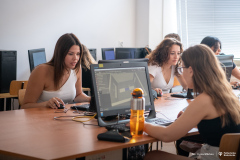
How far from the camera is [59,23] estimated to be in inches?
220

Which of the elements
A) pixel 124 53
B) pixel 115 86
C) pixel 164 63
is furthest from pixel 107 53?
pixel 115 86

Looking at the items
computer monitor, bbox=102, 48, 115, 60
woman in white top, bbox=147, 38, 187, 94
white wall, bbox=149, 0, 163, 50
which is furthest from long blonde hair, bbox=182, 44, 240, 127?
white wall, bbox=149, 0, 163, 50

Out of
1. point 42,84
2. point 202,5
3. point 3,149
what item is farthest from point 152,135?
point 202,5

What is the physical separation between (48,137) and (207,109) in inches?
35.6

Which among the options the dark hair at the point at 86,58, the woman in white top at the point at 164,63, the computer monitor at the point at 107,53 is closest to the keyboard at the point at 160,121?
the woman in white top at the point at 164,63

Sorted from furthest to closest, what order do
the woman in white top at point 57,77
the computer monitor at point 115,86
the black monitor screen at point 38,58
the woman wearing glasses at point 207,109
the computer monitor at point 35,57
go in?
the black monitor screen at point 38,58
the computer monitor at point 35,57
the woman in white top at point 57,77
the computer monitor at point 115,86
the woman wearing glasses at point 207,109

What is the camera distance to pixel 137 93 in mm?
2008

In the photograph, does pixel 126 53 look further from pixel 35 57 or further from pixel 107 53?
pixel 35 57

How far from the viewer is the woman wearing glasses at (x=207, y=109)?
1892 mm

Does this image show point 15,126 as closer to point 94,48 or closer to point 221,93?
point 221,93

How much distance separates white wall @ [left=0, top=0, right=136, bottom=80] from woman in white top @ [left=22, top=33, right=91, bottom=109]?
2.39 m

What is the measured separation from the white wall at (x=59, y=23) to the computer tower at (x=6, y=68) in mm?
648

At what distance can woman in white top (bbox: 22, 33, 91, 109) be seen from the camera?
111 inches

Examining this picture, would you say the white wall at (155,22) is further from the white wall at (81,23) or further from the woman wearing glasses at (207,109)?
the woman wearing glasses at (207,109)
